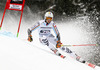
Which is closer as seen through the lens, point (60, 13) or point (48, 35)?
point (48, 35)

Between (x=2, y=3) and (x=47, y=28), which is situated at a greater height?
(x=2, y=3)

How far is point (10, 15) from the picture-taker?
19.8m

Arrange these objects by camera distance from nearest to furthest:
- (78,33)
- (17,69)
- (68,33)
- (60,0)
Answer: (17,69)
(68,33)
(78,33)
(60,0)

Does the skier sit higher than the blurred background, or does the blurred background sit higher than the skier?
the blurred background

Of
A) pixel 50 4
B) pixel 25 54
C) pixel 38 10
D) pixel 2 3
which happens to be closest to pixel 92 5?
pixel 50 4

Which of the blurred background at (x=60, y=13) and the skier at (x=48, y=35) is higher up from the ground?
the blurred background at (x=60, y=13)

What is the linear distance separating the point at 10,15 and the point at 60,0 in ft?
23.5

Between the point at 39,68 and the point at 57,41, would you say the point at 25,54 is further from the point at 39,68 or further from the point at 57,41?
the point at 57,41

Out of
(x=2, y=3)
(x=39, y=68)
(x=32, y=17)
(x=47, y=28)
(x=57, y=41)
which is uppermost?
(x=2, y=3)

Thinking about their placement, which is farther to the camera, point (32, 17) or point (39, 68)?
point (32, 17)

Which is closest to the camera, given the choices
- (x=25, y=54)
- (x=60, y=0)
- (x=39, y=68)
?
(x=39, y=68)

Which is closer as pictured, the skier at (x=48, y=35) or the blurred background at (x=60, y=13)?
the skier at (x=48, y=35)

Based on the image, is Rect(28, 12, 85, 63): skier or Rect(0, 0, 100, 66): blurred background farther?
Rect(0, 0, 100, 66): blurred background

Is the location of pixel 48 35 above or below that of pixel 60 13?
below
